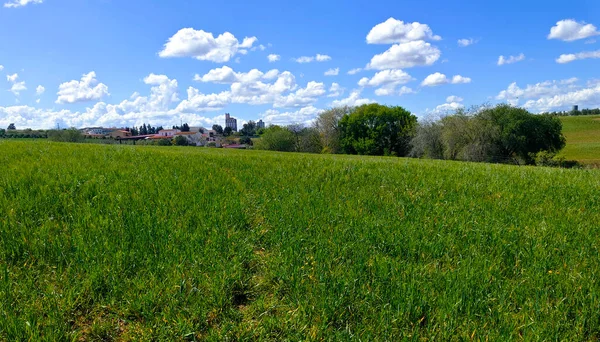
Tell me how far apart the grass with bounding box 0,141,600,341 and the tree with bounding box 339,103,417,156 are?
70660mm

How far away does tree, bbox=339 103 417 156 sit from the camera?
7619 cm

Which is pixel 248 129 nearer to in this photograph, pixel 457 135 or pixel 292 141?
pixel 292 141

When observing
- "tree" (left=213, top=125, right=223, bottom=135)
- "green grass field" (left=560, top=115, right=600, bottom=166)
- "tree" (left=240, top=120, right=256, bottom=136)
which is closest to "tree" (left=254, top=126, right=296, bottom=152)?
"green grass field" (left=560, top=115, right=600, bottom=166)

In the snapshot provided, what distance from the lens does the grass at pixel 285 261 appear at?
9.72 feet

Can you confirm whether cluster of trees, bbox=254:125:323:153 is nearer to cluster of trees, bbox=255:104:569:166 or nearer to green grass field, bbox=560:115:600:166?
cluster of trees, bbox=255:104:569:166

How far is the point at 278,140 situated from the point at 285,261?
8202 cm

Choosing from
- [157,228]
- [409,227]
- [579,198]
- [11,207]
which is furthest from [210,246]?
[579,198]

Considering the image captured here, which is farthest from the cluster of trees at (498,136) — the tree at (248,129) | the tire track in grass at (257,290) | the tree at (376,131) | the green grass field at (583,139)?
the tree at (248,129)

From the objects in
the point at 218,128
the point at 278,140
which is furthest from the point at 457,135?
the point at 218,128

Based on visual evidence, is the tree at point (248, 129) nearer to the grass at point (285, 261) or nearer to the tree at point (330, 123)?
the tree at point (330, 123)

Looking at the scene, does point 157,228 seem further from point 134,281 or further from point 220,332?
point 220,332

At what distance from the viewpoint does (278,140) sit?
85.3 m

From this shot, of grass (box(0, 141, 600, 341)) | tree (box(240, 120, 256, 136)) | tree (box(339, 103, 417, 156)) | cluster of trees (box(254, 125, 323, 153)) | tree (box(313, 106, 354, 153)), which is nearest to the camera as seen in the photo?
grass (box(0, 141, 600, 341))

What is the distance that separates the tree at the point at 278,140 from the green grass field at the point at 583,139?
55.8m
